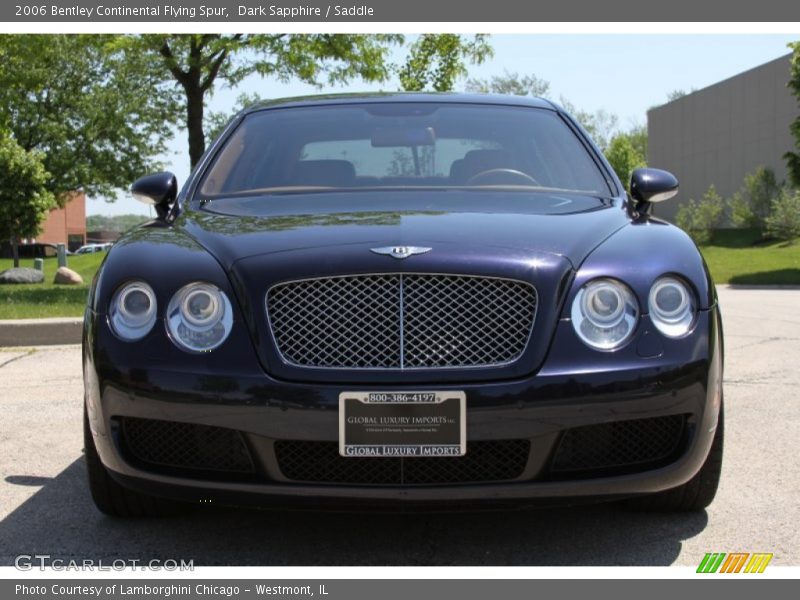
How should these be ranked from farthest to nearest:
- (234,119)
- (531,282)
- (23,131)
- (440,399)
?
(23,131), (234,119), (531,282), (440,399)

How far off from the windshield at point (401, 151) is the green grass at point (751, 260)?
11.5 meters

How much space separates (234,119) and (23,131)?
40535 mm

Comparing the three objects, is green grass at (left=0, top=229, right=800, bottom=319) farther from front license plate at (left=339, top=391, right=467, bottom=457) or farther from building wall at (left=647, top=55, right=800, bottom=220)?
front license plate at (left=339, top=391, right=467, bottom=457)

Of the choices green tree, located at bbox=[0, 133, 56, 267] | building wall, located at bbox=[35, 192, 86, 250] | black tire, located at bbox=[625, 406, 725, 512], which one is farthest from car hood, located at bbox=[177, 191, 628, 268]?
building wall, located at bbox=[35, 192, 86, 250]

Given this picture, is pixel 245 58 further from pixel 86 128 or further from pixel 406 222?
pixel 86 128

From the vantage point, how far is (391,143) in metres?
4.20

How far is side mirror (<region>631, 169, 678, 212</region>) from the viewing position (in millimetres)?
3736

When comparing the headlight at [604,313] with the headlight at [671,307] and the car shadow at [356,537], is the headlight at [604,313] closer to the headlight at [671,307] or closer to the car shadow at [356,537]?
the headlight at [671,307]

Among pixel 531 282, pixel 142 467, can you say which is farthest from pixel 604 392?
pixel 142 467

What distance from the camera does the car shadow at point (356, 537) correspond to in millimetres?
2979

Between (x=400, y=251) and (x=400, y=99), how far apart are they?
1.84m

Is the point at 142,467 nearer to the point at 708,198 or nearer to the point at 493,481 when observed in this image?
the point at 493,481

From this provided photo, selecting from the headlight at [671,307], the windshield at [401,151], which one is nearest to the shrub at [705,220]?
the windshield at [401,151]
